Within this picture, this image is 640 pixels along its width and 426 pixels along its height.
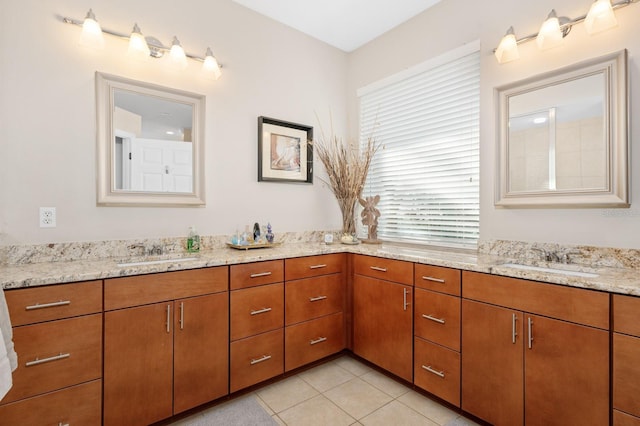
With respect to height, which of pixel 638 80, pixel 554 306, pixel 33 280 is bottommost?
pixel 554 306

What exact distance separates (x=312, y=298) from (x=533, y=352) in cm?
135

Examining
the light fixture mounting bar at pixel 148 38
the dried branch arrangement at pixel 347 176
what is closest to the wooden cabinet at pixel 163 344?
the dried branch arrangement at pixel 347 176

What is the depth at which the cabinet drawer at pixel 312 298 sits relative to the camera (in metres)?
2.25

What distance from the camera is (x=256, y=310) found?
207cm

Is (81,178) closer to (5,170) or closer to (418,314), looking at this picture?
(5,170)

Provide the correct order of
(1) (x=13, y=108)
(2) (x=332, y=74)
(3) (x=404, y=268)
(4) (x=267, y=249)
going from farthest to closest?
(2) (x=332, y=74)
(4) (x=267, y=249)
(3) (x=404, y=268)
(1) (x=13, y=108)

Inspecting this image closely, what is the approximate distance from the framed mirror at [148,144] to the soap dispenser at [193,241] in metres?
0.21

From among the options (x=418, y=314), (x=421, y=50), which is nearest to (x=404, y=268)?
(x=418, y=314)

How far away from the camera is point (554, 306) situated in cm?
147

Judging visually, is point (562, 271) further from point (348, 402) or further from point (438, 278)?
point (348, 402)

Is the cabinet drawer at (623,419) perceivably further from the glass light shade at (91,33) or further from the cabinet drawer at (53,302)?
the glass light shade at (91,33)

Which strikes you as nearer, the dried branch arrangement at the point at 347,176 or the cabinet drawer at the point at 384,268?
the cabinet drawer at the point at 384,268

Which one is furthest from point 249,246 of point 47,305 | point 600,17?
point 600,17

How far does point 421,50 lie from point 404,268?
5.94 ft
